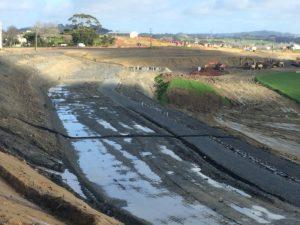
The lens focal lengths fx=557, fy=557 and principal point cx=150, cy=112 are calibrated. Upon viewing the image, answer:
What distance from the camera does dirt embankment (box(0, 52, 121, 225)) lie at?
40.4 ft

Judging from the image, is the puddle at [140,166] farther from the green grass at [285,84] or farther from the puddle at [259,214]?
the green grass at [285,84]

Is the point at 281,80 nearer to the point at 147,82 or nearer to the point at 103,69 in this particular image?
the point at 147,82

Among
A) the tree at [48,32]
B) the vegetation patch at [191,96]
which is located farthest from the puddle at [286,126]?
the tree at [48,32]

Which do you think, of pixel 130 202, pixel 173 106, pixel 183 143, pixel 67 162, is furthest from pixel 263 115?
pixel 130 202

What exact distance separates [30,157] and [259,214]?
906 centimetres

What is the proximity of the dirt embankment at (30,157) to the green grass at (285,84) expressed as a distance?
23.1 m

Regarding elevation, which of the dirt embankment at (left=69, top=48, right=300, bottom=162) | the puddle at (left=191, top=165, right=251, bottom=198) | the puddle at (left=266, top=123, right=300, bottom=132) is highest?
the puddle at (left=191, top=165, right=251, bottom=198)

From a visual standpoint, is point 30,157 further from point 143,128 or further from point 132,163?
point 143,128

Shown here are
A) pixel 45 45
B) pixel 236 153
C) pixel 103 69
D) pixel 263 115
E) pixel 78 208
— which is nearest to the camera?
pixel 78 208

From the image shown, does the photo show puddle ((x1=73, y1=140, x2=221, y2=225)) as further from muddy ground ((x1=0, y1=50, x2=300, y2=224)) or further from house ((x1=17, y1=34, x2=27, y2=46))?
house ((x1=17, y1=34, x2=27, y2=46))

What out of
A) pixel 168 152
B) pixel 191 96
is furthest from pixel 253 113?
pixel 168 152

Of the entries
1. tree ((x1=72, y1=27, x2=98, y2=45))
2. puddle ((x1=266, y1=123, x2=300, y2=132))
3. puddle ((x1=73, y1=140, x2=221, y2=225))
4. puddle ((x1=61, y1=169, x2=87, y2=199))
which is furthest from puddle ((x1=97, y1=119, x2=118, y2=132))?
tree ((x1=72, y1=27, x2=98, y2=45))

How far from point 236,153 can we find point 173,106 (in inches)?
780

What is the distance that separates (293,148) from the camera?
3047 cm
